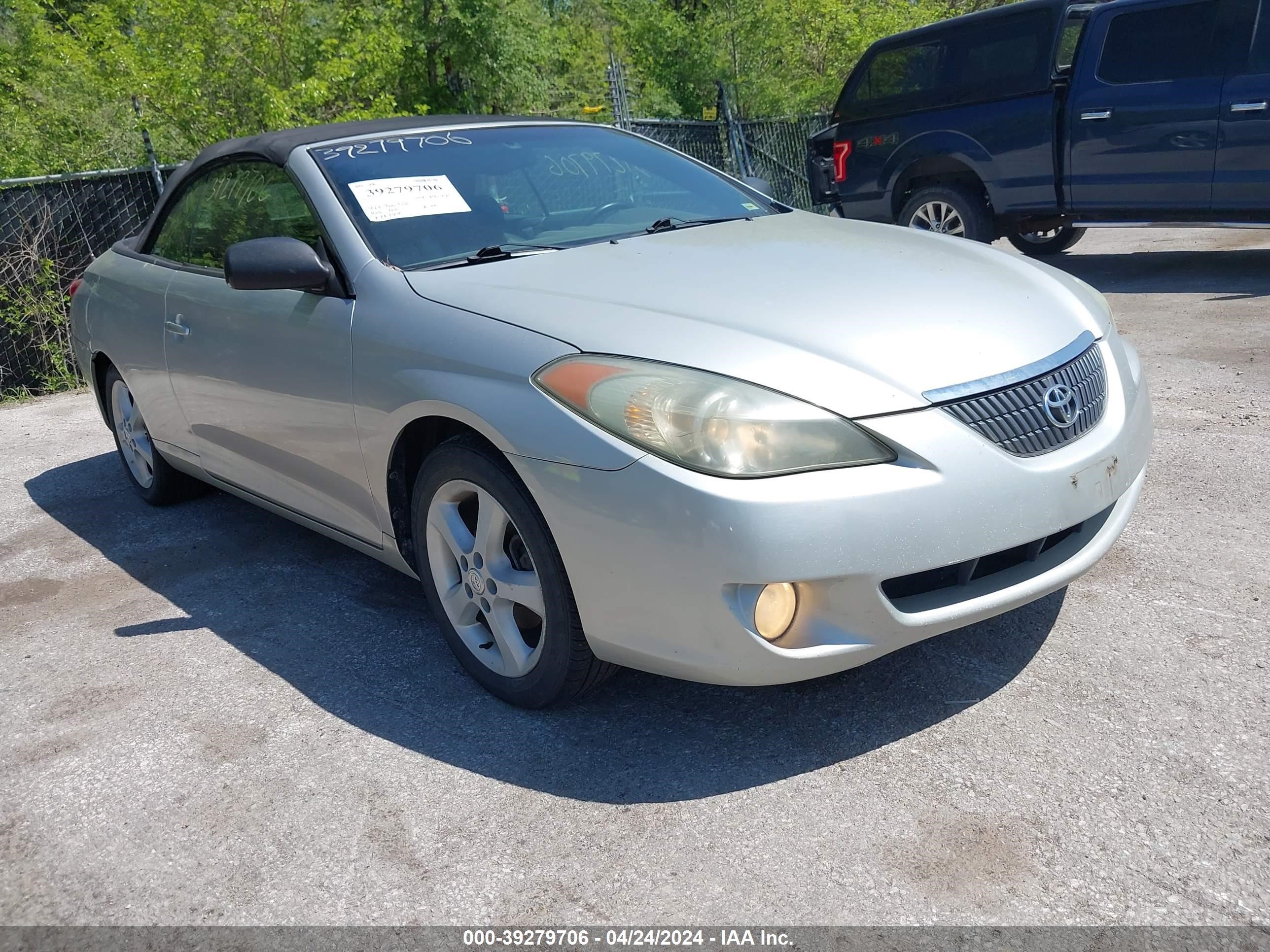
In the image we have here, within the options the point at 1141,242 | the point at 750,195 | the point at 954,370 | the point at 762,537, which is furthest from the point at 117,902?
the point at 1141,242

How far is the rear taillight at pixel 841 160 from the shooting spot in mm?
9652

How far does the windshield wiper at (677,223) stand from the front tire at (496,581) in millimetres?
1159

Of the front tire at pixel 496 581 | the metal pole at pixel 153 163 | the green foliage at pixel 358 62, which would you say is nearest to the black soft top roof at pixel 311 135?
the front tire at pixel 496 581

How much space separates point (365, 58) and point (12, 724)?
9958 mm

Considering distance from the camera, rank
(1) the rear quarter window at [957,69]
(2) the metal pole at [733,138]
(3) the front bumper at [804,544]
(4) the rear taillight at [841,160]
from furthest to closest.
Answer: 1. (2) the metal pole at [733,138]
2. (4) the rear taillight at [841,160]
3. (1) the rear quarter window at [957,69]
4. (3) the front bumper at [804,544]

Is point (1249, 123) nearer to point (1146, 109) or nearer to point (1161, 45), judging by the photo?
point (1146, 109)

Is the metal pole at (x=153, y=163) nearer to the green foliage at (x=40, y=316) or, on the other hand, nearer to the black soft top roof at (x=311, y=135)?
the green foliage at (x=40, y=316)

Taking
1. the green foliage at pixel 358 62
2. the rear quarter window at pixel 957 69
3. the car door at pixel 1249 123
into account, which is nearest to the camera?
the car door at pixel 1249 123

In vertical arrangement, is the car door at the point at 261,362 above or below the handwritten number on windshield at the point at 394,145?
below

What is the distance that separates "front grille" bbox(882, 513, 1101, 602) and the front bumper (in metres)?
0.02

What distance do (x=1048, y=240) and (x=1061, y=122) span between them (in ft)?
6.57

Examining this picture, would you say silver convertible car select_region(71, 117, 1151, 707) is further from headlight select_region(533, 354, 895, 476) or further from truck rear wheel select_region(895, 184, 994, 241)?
truck rear wheel select_region(895, 184, 994, 241)

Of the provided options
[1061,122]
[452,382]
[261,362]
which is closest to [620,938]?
[452,382]

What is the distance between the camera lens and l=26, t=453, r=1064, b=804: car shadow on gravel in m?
2.74
